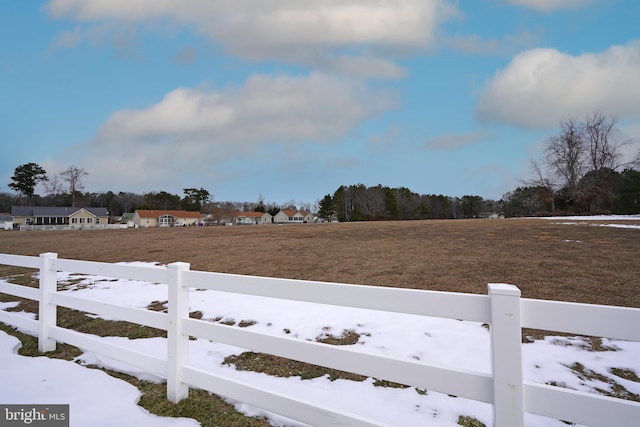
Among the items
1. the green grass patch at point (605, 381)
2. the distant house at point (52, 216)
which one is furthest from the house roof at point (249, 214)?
the green grass patch at point (605, 381)

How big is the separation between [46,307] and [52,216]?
85022 mm

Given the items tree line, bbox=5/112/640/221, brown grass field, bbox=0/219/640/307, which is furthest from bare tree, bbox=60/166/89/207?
brown grass field, bbox=0/219/640/307

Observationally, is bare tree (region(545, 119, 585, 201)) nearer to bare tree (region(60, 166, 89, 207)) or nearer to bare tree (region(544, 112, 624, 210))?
bare tree (region(544, 112, 624, 210))

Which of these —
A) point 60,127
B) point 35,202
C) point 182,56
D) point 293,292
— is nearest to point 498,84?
point 182,56

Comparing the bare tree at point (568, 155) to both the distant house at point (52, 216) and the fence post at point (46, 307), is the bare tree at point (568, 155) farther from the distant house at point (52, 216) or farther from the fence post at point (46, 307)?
the distant house at point (52, 216)

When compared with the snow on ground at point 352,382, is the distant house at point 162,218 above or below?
above

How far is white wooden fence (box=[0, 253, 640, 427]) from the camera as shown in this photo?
1.65 m

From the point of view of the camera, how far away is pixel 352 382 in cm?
358

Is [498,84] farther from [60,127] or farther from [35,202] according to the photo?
[35,202]

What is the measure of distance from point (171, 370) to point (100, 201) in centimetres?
11593

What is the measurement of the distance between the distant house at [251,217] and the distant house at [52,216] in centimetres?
3404

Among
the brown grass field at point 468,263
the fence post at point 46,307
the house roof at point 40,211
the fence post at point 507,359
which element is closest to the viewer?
the fence post at point 507,359

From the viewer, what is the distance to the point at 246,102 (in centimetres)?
2809

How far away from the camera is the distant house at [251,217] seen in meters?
95.4
